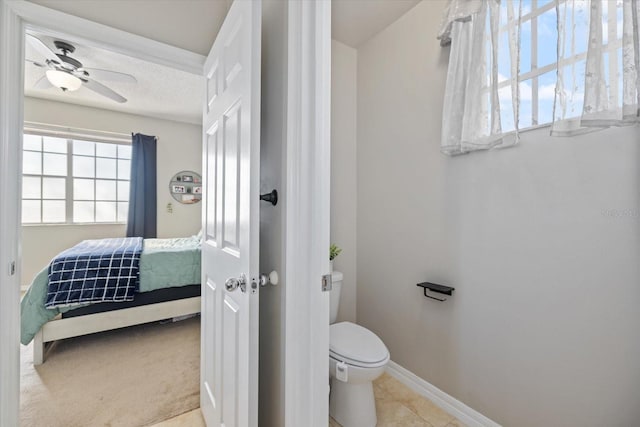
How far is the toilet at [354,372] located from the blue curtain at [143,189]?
4.11m

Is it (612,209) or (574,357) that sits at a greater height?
(612,209)

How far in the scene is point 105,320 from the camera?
235 cm

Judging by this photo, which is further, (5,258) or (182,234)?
(182,234)

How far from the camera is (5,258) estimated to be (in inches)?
46.6

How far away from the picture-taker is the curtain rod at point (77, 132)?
378 cm

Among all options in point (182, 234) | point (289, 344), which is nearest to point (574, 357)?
point (289, 344)

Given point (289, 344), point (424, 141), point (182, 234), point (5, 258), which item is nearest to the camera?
point (289, 344)

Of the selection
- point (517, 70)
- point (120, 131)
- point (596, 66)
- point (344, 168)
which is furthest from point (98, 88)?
point (596, 66)

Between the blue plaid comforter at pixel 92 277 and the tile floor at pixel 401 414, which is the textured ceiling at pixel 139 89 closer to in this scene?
the blue plaid comforter at pixel 92 277

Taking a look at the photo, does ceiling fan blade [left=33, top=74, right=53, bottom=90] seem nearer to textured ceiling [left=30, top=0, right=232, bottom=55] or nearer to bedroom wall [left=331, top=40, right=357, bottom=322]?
textured ceiling [left=30, top=0, right=232, bottom=55]

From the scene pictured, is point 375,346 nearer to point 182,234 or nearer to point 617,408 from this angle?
point 617,408

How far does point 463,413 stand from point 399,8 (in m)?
2.44

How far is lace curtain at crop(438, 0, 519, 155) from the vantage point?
1317mm

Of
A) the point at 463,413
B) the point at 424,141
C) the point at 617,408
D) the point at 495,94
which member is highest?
the point at 495,94
